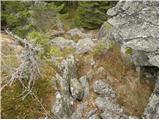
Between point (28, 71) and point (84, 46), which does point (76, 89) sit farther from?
point (84, 46)

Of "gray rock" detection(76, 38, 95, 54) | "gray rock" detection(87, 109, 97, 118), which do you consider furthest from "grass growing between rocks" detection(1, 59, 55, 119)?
"gray rock" detection(76, 38, 95, 54)

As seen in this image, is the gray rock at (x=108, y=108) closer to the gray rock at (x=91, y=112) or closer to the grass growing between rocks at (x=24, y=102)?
the gray rock at (x=91, y=112)

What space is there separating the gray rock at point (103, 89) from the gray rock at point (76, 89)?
704 mm

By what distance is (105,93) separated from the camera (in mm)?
13297

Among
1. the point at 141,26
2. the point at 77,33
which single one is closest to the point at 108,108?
the point at 141,26

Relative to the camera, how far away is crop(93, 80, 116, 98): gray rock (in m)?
13.3

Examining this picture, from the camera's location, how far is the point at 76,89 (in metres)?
12.7

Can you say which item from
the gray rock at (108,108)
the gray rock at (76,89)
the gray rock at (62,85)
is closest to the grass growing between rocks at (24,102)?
the gray rock at (62,85)

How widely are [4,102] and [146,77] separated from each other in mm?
6271

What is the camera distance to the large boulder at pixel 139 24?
35.3ft

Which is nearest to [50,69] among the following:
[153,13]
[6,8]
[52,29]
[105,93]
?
[105,93]

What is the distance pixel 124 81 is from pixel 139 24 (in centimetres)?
331

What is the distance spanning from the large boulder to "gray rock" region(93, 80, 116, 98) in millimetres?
2553

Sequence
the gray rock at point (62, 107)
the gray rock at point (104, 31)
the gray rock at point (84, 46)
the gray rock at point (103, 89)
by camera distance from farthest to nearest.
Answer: the gray rock at point (104, 31) → the gray rock at point (84, 46) → the gray rock at point (103, 89) → the gray rock at point (62, 107)
